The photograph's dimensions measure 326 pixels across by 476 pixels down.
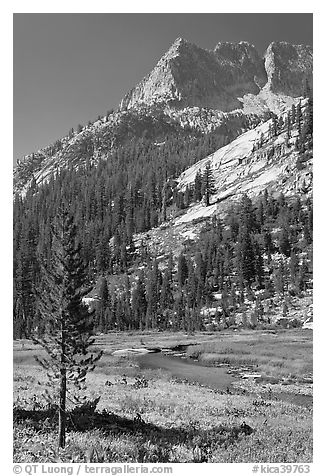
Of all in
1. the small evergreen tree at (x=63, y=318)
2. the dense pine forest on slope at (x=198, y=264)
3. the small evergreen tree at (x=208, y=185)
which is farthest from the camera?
the small evergreen tree at (x=208, y=185)

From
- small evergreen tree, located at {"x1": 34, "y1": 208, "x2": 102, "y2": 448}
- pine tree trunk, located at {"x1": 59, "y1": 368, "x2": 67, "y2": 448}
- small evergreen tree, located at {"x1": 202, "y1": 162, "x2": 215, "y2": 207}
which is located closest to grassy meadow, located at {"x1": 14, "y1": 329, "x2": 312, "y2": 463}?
pine tree trunk, located at {"x1": 59, "y1": 368, "x2": 67, "y2": 448}

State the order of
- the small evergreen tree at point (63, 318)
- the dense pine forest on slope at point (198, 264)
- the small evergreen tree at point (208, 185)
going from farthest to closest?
the small evergreen tree at point (208, 185) < the dense pine forest on slope at point (198, 264) < the small evergreen tree at point (63, 318)

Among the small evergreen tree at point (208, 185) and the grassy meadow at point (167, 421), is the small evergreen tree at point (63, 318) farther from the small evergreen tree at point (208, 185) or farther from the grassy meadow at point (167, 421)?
the small evergreen tree at point (208, 185)

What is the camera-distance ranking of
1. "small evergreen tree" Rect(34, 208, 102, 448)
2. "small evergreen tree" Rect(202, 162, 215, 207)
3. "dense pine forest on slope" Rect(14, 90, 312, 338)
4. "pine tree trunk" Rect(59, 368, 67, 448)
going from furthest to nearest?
"small evergreen tree" Rect(202, 162, 215, 207) → "dense pine forest on slope" Rect(14, 90, 312, 338) → "small evergreen tree" Rect(34, 208, 102, 448) → "pine tree trunk" Rect(59, 368, 67, 448)

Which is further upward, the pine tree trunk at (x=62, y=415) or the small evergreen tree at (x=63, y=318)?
the small evergreen tree at (x=63, y=318)

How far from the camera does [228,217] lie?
112 metres

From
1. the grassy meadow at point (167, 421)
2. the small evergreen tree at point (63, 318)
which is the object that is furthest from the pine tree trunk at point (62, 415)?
the grassy meadow at point (167, 421)

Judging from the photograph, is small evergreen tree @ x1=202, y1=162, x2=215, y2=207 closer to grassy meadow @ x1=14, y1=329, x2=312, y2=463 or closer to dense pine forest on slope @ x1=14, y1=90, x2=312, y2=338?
dense pine forest on slope @ x1=14, y1=90, x2=312, y2=338

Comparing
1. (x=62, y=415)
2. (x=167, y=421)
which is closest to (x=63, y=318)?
(x=62, y=415)

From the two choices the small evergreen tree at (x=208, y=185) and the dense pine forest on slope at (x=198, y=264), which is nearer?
the dense pine forest on slope at (x=198, y=264)

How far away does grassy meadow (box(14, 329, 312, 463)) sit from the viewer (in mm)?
13648

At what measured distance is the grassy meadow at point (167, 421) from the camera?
13.6m

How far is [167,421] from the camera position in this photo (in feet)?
63.7

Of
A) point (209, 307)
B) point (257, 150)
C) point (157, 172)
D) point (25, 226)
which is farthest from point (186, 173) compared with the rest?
point (209, 307)
